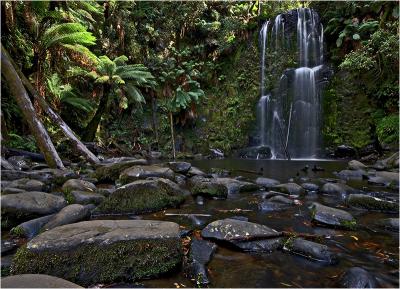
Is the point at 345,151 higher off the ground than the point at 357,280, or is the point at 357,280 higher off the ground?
the point at 345,151

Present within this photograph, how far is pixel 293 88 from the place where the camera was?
619 inches

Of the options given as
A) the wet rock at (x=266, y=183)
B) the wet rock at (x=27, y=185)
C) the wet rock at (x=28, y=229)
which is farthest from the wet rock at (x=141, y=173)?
the wet rock at (x=28, y=229)

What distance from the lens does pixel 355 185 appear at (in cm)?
621

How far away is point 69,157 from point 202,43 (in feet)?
43.0

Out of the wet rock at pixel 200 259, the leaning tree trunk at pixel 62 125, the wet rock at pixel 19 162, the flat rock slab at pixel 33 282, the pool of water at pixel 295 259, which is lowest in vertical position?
the pool of water at pixel 295 259

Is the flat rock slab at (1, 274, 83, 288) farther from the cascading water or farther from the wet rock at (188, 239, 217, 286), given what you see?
the cascading water

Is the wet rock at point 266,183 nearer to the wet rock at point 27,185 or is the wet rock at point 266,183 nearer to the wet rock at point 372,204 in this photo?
the wet rock at point 372,204

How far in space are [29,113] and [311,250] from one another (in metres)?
6.25

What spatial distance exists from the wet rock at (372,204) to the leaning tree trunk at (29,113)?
574 centimetres

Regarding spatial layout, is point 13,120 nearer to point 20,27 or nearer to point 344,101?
point 20,27

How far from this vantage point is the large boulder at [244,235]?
2799mm

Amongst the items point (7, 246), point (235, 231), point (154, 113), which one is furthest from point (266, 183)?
point (154, 113)

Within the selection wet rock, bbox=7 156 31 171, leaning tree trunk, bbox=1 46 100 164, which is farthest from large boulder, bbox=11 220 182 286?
leaning tree trunk, bbox=1 46 100 164

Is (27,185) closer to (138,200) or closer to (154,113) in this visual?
(138,200)
